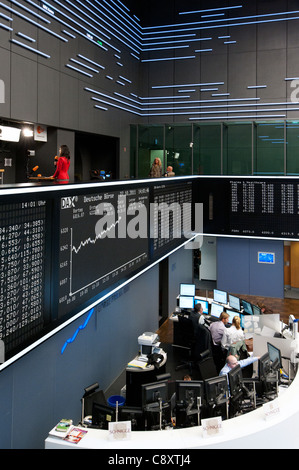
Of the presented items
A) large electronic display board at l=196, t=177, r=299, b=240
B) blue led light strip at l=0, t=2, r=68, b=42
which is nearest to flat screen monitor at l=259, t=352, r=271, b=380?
large electronic display board at l=196, t=177, r=299, b=240

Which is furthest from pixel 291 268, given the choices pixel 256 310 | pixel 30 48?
pixel 30 48

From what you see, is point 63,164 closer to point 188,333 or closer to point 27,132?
point 27,132

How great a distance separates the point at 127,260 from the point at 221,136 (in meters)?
6.74

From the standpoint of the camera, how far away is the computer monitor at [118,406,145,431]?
4.07 meters

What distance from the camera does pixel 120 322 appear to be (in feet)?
21.5

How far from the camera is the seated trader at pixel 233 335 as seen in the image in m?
6.95

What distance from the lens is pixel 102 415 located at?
162 inches

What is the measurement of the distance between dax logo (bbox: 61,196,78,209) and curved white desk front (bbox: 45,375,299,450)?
6.79 feet

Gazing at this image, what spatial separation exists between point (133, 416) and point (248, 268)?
7.67 m

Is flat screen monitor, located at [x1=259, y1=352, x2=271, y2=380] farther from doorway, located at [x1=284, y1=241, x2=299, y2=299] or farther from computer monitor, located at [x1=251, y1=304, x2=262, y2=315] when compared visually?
doorway, located at [x1=284, y1=241, x2=299, y2=299]

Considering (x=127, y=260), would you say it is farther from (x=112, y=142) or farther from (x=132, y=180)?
(x=112, y=142)

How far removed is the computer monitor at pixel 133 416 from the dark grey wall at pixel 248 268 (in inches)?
298

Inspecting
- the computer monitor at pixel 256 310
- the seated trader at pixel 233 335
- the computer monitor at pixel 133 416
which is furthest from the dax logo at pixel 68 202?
the computer monitor at pixel 256 310

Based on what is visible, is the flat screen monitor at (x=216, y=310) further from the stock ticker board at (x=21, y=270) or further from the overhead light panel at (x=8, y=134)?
the stock ticker board at (x=21, y=270)
